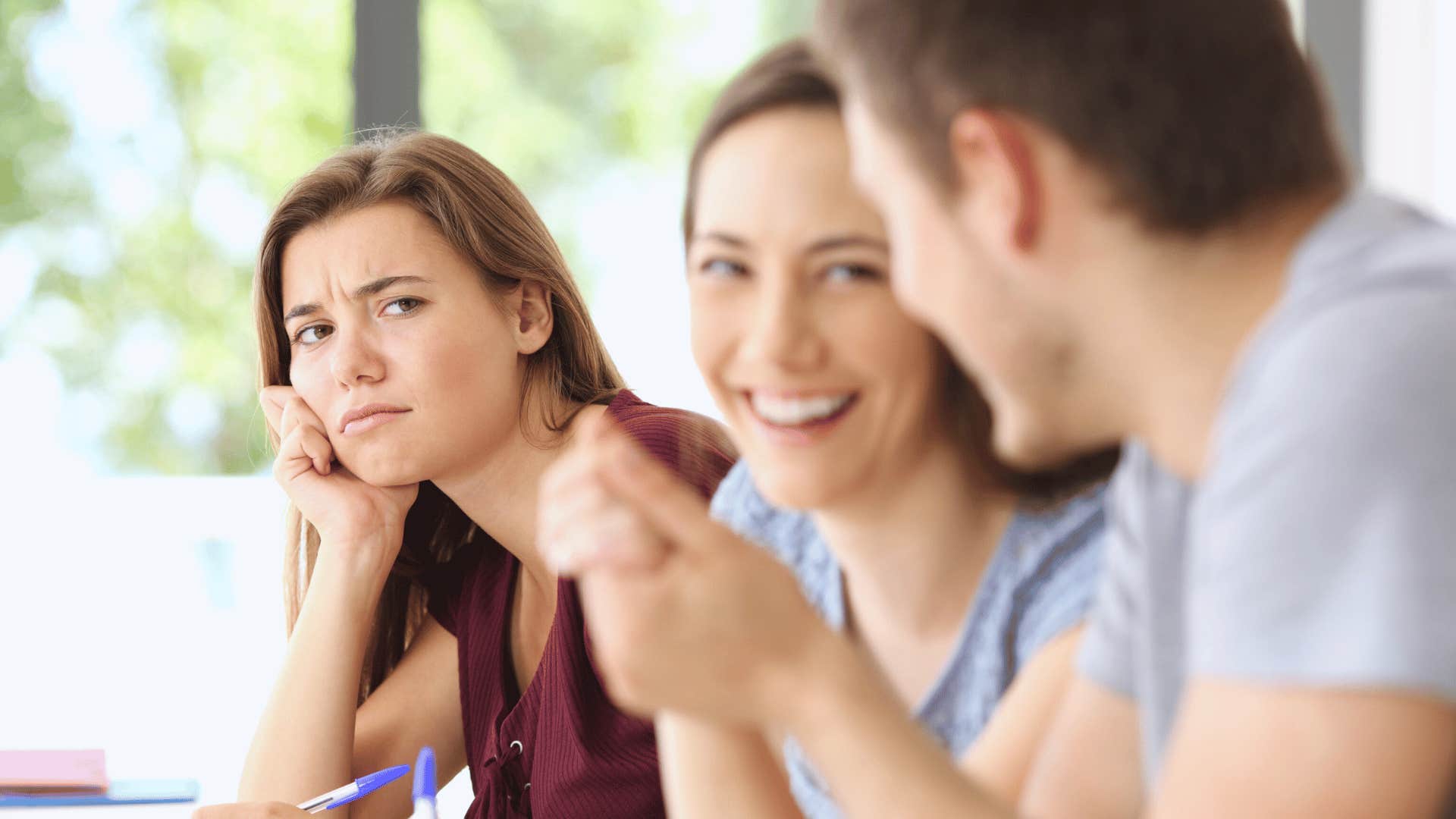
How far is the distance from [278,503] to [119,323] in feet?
5.84

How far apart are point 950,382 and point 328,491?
0.99 metres

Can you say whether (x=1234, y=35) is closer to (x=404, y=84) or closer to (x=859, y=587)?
(x=859, y=587)

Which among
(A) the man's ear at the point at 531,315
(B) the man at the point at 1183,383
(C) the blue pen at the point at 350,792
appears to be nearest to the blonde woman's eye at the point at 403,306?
(A) the man's ear at the point at 531,315

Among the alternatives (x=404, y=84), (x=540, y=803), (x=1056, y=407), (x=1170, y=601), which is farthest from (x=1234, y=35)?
(x=404, y=84)

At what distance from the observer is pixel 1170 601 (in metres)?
0.72

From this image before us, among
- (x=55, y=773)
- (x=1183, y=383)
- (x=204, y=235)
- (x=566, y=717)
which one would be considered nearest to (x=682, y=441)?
(x=566, y=717)

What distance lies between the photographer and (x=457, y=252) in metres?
1.67

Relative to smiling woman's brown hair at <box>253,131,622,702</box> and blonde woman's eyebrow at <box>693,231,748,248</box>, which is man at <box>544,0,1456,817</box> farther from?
smiling woman's brown hair at <box>253,131,622,702</box>

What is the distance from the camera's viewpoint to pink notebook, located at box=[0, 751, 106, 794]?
1.50 meters

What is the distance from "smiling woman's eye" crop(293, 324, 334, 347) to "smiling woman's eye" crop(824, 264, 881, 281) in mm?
937

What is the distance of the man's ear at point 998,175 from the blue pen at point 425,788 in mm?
762

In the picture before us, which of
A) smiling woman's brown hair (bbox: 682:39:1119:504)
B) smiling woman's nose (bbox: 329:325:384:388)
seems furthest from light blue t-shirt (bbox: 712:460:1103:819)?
smiling woman's nose (bbox: 329:325:384:388)

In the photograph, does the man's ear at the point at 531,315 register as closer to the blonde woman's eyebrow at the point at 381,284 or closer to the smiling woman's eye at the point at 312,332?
the blonde woman's eyebrow at the point at 381,284

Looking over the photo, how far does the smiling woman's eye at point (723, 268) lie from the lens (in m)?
0.96
